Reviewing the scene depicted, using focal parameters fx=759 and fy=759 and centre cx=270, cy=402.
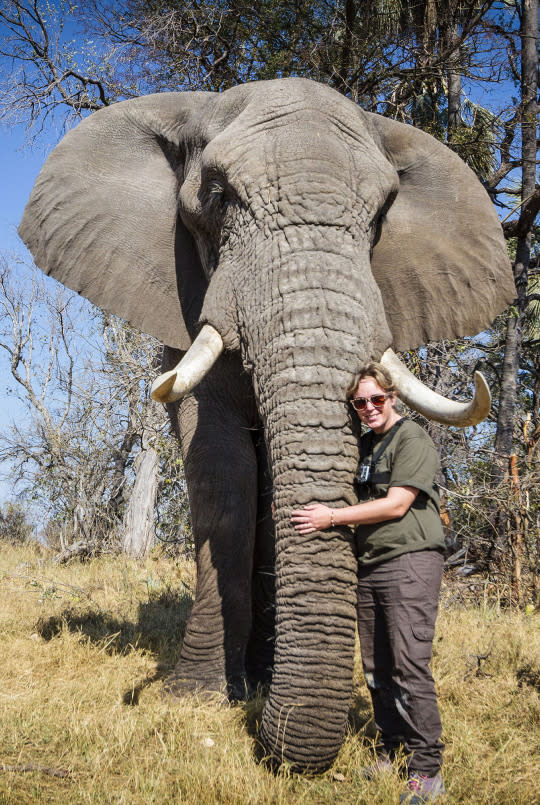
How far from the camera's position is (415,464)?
134 inches

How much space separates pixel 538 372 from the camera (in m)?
16.0

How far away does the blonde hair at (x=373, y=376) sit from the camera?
3.42m

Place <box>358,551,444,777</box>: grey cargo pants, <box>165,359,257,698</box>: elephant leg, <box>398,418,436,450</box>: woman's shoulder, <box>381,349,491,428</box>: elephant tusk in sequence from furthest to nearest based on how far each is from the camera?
<box>165,359,257,698</box>: elephant leg < <box>398,418,436,450</box>: woman's shoulder < <box>358,551,444,777</box>: grey cargo pants < <box>381,349,491,428</box>: elephant tusk

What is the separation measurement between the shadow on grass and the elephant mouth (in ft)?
7.35

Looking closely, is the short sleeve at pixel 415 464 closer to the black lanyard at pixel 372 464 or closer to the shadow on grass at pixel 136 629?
the black lanyard at pixel 372 464

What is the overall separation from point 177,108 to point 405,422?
9.17ft

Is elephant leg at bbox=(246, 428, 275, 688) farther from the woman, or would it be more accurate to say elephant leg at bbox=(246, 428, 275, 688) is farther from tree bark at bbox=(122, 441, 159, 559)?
tree bark at bbox=(122, 441, 159, 559)

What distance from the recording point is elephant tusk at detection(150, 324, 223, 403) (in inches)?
130

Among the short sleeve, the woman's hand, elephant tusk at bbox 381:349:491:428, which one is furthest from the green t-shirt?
the woman's hand

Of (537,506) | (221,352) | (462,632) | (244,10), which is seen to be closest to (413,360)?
(537,506)

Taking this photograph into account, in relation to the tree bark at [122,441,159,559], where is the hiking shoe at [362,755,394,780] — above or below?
below

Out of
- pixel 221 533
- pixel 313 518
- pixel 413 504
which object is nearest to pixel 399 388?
pixel 413 504

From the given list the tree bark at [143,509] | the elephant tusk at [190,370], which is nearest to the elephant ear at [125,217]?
the elephant tusk at [190,370]

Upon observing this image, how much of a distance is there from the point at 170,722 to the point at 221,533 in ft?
3.54
